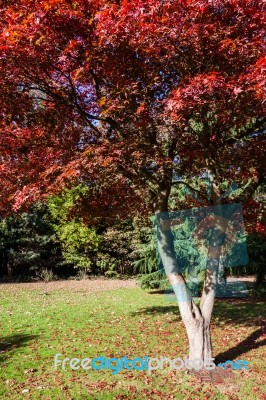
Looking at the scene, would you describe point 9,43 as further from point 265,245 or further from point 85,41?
point 265,245

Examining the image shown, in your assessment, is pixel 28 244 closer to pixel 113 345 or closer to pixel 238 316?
pixel 238 316

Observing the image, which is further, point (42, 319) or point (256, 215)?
point (42, 319)

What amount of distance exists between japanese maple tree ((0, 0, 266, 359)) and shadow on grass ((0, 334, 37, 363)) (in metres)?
2.17

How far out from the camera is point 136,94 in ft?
14.7

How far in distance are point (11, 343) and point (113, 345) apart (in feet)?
5.53

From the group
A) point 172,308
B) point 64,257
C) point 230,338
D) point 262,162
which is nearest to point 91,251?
point 64,257

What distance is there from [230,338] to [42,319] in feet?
12.9

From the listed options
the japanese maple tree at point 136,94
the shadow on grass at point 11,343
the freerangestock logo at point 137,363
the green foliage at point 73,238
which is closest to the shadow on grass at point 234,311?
the freerangestock logo at point 137,363

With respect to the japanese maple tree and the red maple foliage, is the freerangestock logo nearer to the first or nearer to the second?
the japanese maple tree

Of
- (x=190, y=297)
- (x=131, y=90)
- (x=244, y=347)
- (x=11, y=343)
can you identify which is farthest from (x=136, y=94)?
(x=11, y=343)

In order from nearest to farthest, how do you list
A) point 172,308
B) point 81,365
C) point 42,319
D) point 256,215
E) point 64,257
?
point 81,365
point 256,215
point 42,319
point 172,308
point 64,257

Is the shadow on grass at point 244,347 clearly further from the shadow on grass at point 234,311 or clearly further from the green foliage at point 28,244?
the green foliage at point 28,244

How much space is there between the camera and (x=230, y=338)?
6.16 metres

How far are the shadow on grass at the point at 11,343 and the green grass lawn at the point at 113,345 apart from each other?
14 mm
